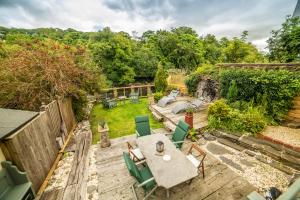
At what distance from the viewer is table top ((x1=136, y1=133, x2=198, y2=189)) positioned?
249cm

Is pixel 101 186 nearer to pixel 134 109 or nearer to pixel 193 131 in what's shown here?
pixel 193 131

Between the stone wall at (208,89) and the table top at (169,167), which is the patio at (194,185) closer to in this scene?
the table top at (169,167)

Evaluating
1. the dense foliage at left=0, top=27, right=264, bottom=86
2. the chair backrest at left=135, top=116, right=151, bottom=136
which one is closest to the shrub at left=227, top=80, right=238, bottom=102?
the chair backrest at left=135, top=116, right=151, bottom=136

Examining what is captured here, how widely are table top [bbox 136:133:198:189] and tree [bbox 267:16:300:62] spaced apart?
8.60m

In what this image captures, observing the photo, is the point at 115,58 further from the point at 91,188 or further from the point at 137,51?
the point at 91,188

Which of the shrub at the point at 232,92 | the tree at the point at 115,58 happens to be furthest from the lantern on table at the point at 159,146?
the tree at the point at 115,58

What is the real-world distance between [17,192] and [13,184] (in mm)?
282

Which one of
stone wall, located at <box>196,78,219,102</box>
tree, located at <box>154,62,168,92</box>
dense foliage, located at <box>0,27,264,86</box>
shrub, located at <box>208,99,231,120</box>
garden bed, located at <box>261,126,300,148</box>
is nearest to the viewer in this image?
garden bed, located at <box>261,126,300,148</box>

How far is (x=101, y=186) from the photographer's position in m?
3.24

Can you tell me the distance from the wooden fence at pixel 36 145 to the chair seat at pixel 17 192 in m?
0.28

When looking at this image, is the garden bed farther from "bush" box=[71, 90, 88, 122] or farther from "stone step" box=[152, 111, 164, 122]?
"bush" box=[71, 90, 88, 122]

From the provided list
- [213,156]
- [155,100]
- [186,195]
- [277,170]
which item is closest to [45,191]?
[186,195]

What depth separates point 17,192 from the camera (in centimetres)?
249

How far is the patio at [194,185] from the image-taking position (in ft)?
9.60
